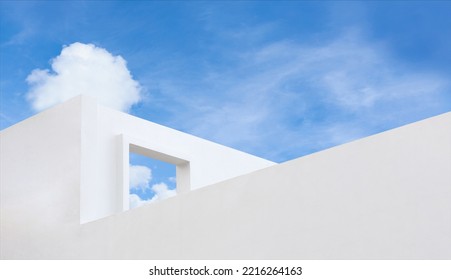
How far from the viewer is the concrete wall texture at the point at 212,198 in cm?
621

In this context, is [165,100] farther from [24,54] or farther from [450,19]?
[450,19]

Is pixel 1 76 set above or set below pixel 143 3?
below

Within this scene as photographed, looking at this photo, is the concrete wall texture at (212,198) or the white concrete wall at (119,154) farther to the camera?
the white concrete wall at (119,154)

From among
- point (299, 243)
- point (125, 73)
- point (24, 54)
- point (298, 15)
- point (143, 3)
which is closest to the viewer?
point (299, 243)

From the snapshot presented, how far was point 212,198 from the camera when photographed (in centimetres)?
804

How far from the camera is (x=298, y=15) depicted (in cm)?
1198

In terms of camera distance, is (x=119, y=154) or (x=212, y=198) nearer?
(x=212, y=198)

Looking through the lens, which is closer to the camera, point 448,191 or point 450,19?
point 448,191

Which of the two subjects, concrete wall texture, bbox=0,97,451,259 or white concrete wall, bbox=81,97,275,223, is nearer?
concrete wall texture, bbox=0,97,451,259

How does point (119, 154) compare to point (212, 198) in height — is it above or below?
above

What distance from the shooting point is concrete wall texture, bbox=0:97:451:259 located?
6211mm
